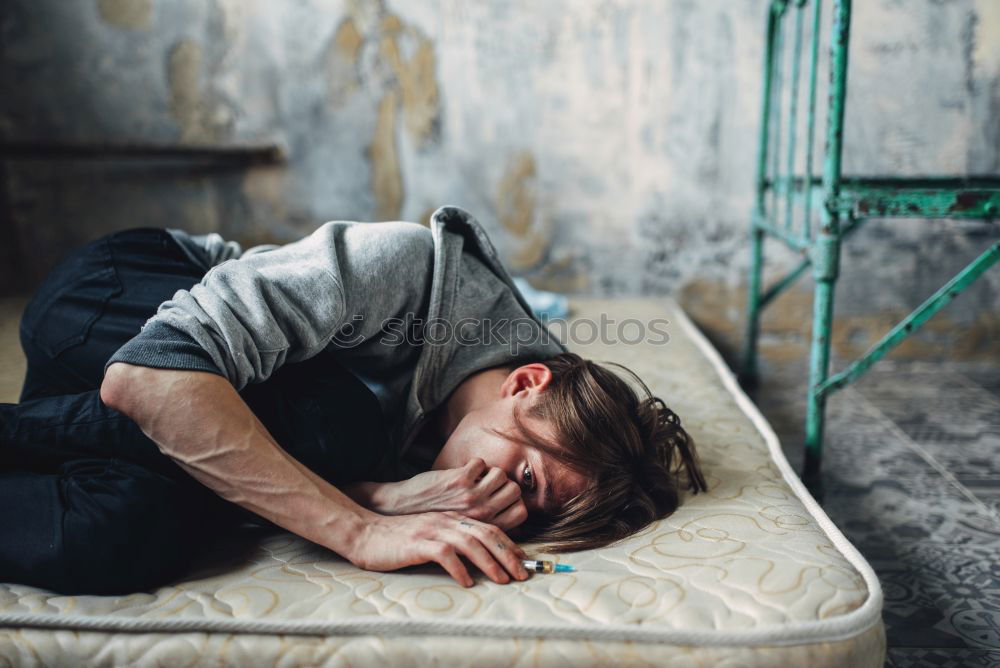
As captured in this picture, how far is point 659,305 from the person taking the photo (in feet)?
7.97

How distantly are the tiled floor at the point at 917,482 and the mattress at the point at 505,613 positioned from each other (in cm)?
34

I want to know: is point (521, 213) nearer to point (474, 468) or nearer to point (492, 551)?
point (474, 468)

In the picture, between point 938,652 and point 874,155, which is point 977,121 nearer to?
point 874,155

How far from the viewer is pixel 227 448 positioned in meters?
0.87

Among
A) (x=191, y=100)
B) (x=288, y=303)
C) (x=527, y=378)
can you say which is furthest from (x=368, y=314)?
(x=191, y=100)

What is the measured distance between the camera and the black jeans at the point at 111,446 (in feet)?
2.79

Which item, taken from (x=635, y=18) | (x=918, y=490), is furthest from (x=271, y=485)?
(x=635, y=18)

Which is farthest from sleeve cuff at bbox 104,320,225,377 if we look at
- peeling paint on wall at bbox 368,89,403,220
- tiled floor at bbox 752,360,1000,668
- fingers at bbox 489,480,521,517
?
peeling paint on wall at bbox 368,89,403,220

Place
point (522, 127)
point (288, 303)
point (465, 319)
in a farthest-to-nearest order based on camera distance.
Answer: point (522, 127) → point (465, 319) → point (288, 303)

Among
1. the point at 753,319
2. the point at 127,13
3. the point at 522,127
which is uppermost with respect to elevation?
the point at 127,13

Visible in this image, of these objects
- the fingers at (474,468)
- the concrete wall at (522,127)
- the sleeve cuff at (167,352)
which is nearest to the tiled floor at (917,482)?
the concrete wall at (522,127)

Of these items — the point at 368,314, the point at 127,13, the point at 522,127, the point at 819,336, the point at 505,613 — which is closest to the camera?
the point at 505,613

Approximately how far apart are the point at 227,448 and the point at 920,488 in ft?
4.76

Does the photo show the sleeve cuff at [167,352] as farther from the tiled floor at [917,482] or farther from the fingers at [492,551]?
the tiled floor at [917,482]
